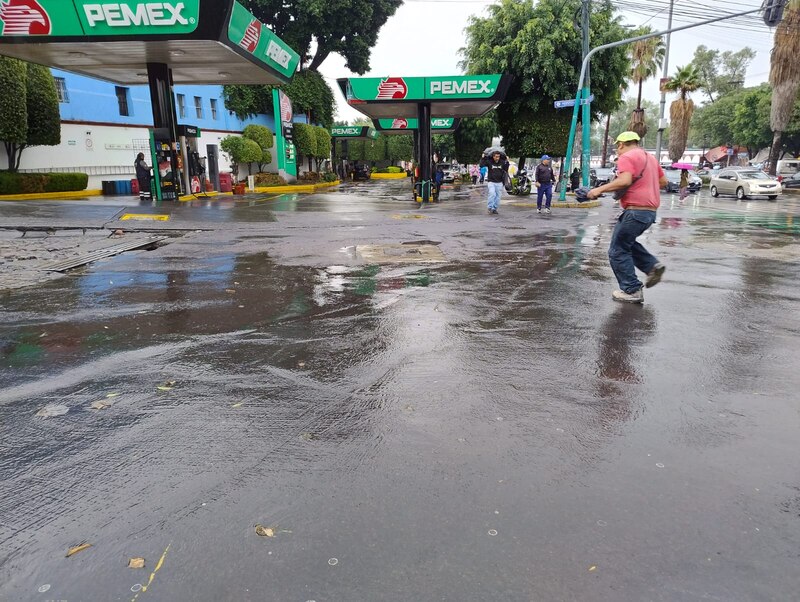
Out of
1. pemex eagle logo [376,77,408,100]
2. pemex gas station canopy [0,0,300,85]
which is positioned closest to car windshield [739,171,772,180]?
pemex eagle logo [376,77,408,100]

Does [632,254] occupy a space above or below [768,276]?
above

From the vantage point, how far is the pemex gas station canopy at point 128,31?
1608 centimetres

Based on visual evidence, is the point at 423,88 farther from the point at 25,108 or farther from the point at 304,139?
the point at 304,139

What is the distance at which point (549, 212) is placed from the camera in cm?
1850

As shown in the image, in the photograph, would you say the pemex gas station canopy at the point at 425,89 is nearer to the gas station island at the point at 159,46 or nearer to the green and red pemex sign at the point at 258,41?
the green and red pemex sign at the point at 258,41

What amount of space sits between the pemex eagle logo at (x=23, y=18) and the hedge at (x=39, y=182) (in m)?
5.77

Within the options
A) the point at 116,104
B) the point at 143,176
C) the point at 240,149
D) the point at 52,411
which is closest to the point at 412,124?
the point at 240,149

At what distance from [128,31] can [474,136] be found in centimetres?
2791

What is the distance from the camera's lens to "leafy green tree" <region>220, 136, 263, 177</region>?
34.2 metres

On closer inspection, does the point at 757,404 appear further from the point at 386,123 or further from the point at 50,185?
the point at 386,123

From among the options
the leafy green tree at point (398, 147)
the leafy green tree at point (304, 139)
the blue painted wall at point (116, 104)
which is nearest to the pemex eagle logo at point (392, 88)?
the blue painted wall at point (116, 104)

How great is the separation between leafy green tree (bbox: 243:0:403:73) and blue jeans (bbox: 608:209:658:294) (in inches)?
1639

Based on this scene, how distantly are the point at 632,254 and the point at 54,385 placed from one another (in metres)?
5.65

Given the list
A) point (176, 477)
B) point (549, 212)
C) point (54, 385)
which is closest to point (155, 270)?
point (54, 385)
